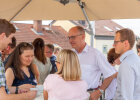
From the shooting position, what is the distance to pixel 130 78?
2.23 m

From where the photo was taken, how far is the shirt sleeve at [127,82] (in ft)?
7.33

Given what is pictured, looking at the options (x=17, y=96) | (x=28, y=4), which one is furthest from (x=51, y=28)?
(x=17, y=96)

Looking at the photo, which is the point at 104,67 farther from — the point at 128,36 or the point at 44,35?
the point at 44,35

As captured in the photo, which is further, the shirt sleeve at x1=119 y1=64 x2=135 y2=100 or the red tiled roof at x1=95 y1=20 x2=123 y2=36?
the red tiled roof at x1=95 y1=20 x2=123 y2=36

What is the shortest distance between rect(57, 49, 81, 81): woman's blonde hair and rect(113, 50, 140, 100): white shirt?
0.42 meters

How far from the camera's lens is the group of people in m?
2.13

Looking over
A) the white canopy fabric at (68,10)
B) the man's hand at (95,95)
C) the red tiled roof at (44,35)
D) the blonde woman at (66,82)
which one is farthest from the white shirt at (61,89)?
the red tiled roof at (44,35)

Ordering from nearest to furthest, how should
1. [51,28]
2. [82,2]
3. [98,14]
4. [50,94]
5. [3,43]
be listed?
1. [3,43]
2. [50,94]
3. [82,2]
4. [98,14]
5. [51,28]

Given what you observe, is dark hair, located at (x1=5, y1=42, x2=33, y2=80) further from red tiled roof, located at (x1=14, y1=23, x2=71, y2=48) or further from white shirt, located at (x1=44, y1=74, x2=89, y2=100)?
red tiled roof, located at (x1=14, y1=23, x2=71, y2=48)

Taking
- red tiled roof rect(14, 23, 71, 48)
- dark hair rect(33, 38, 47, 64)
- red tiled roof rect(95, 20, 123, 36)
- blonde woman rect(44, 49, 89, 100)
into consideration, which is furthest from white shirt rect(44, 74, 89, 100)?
red tiled roof rect(95, 20, 123, 36)

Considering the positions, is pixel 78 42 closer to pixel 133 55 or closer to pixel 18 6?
pixel 133 55

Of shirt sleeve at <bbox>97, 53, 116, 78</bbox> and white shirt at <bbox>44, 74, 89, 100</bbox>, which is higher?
shirt sleeve at <bbox>97, 53, 116, 78</bbox>

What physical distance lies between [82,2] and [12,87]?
174cm

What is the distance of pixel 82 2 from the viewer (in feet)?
11.8
